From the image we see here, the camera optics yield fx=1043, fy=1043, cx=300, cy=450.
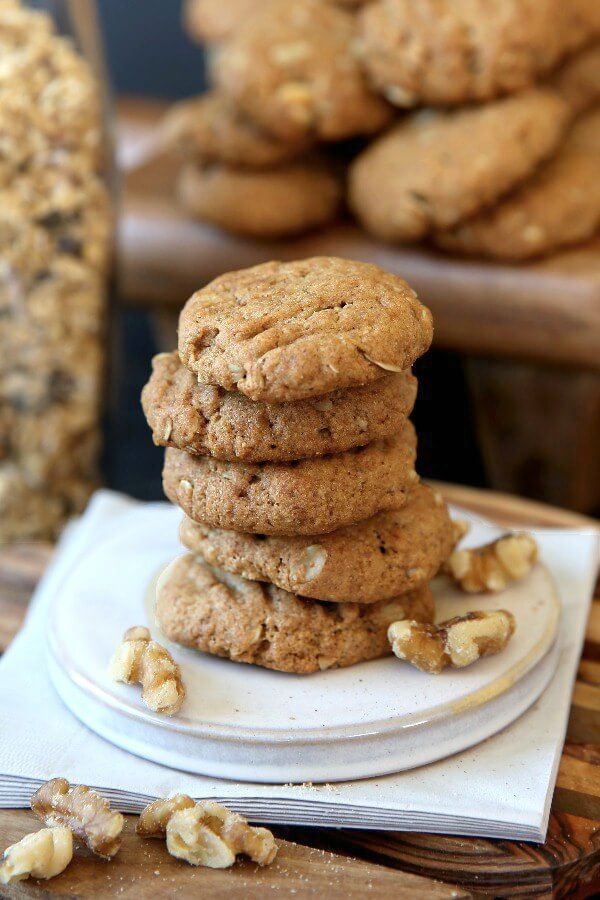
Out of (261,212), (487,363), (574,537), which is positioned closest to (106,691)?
(574,537)

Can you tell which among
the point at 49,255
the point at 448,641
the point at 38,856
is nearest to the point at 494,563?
the point at 448,641

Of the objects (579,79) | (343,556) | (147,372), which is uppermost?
(579,79)

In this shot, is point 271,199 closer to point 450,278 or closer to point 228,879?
point 450,278

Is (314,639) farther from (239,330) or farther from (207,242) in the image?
(207,242)

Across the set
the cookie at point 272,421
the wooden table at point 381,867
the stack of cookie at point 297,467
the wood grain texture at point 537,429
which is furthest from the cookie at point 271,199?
the wooden table at point 381,867

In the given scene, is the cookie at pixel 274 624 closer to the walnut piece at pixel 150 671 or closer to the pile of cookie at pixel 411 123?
the walnut piece at pixel 150 671

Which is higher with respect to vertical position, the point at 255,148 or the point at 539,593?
the point at 255,148
